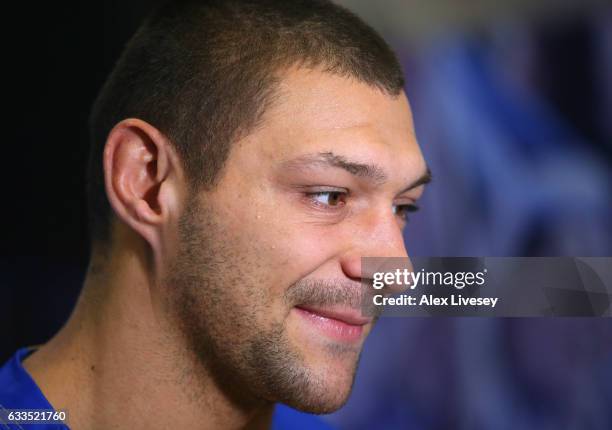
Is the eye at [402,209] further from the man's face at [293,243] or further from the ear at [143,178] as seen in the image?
the ear at [143,178]

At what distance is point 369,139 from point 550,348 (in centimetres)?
117

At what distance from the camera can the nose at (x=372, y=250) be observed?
41.6 inches

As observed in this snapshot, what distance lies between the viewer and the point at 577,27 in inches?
80.5

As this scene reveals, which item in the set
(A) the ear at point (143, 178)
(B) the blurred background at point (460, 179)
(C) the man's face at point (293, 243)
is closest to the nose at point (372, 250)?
(C) the man's face at point (293, 243)

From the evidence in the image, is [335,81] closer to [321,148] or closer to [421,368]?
[321,148]

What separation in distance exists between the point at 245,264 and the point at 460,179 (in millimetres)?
1183

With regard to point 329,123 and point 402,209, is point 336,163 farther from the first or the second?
point 402,209

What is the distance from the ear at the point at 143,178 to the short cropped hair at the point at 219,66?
2 centimetres

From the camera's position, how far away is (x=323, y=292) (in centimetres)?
106

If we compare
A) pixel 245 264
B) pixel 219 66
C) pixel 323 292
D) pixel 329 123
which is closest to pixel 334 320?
pixel 323 292

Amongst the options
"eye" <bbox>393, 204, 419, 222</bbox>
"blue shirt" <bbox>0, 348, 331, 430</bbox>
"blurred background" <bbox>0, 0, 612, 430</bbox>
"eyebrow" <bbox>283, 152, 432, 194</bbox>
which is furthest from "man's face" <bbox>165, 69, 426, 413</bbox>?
"blurred background" <bbox>0, 0, 612, 430</bbox>

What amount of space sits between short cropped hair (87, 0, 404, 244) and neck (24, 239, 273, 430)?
0.14 m

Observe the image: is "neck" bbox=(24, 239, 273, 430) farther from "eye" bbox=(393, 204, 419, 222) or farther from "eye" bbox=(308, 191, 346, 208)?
"eye" bbox=(393, 204, 419, 222)

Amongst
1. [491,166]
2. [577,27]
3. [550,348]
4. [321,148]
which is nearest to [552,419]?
[550,348]
